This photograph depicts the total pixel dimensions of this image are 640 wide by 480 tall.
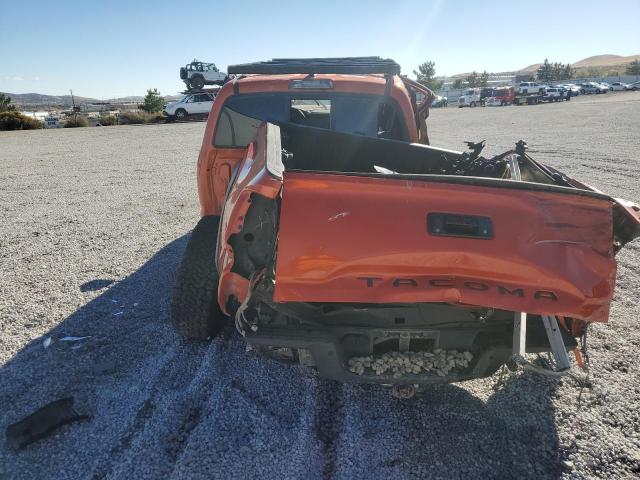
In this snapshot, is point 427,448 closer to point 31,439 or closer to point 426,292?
point 426,292

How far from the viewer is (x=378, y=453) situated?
7.99 ft

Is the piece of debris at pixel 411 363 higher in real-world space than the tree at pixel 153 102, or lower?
lower

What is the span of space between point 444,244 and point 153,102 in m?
41.0

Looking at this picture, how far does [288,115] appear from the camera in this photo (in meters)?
4.20

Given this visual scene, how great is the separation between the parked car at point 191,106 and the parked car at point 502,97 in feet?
98.0

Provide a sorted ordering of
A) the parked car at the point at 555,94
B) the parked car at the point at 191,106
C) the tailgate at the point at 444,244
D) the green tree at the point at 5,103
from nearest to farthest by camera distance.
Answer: the tailgate at the point at 444,244, the parked car at the point at 191,106, the green tree at the point at 5,103, the parked car at the point at 555,94

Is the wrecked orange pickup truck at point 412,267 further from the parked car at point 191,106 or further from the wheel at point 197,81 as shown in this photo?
the wheel at point 197,81

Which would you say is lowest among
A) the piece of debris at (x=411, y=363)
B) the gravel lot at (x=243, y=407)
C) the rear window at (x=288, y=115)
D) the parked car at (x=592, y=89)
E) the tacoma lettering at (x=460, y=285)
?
the gravel lot at (x=243, y=407)

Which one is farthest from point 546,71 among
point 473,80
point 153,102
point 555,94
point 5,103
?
point 5,103

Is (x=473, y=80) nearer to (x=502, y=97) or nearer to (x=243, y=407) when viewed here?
(x=502, y=97)

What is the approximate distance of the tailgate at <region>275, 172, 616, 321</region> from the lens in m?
2.06

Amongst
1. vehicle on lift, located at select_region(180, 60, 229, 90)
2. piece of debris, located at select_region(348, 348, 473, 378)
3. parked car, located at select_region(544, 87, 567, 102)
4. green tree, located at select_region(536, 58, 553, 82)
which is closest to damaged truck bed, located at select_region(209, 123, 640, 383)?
piece of debris, located at select_region(348, 348, 473, 378)

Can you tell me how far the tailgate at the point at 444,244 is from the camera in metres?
2.06

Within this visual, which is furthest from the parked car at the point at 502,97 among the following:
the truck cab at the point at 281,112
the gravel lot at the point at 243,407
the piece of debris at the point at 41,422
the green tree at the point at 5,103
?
the piece of debris at the point at 41,422
